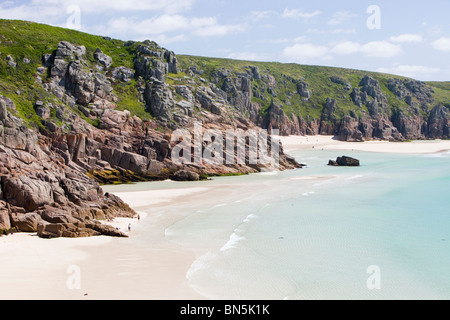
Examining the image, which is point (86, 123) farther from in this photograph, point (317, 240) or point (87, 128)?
Result: point (317, 240)

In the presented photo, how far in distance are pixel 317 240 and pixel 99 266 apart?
14.9 metres

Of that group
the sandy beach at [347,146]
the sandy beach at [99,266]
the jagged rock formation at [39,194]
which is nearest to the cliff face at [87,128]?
the jagged rock formation at [39,194]

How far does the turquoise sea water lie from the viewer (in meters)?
19.8

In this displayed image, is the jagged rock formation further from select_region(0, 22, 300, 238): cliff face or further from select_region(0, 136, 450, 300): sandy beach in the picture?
select_region(0, 136, 450, 300): sandy beach

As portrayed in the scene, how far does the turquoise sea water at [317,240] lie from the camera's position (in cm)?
1981

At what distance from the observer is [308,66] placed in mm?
195000

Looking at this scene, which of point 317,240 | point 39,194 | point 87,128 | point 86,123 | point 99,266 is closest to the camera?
point 99,266

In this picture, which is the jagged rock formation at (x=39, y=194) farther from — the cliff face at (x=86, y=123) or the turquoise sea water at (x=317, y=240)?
the turquoise sea water at (x=317, y=240)

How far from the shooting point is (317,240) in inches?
1105

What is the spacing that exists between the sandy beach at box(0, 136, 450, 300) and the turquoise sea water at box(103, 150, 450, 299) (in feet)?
3.91

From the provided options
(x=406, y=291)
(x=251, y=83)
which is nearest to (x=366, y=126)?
(x=251, y=83)

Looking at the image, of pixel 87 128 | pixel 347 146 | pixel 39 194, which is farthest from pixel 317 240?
pixel 347 146

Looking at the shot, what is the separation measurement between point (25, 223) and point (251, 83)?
5093 inches

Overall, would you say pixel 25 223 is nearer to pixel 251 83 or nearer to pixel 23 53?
pixel 23 53
